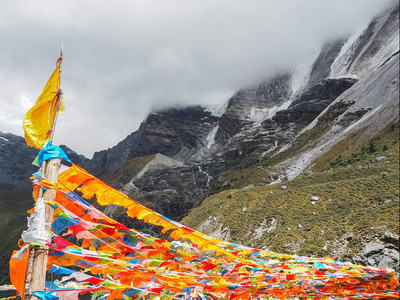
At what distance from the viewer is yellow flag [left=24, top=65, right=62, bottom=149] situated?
13.4 feet

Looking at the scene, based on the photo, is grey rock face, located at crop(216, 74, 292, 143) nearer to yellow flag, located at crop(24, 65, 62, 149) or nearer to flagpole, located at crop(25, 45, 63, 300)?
yellow flag, located at crop(24, 65, 62, 149)

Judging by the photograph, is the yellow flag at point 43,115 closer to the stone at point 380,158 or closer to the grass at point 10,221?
the stone at point 380,158

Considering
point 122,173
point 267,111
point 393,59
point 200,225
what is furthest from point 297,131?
point 122,173

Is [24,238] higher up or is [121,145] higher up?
[121,145]

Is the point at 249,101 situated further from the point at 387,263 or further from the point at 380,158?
the point at 387,263

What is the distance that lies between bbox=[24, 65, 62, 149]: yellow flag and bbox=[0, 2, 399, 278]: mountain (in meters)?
14.3

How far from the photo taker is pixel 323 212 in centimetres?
2281

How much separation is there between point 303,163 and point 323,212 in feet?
107

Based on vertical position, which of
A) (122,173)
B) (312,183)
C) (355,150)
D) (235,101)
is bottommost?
(312,183)

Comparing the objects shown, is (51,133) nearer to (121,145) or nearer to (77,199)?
(77,199)

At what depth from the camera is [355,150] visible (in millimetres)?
43125

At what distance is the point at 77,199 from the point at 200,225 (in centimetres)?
3046

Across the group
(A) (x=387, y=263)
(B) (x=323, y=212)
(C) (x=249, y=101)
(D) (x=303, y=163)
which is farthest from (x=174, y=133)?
(A) (x=387, y=263)

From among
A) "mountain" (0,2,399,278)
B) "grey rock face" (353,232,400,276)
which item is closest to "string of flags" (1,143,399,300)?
"grey rock face" (353,232,400,276)
